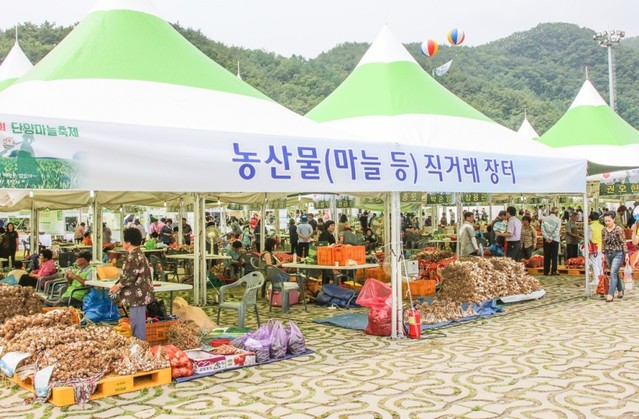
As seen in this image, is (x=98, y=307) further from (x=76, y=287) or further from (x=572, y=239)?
(x=572, y=239)

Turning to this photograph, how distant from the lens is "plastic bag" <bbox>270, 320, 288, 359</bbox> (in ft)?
22.3

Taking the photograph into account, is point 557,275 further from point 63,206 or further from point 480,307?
point 63,206

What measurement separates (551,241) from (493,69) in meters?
65.0

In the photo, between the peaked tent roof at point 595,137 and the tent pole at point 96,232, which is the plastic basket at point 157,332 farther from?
the peaked tent roof at point 595,137

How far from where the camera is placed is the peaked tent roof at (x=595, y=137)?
1373cm

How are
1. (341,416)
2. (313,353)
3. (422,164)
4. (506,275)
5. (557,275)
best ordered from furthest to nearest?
(557,275)
(506,275)
(422,164)
(313,353)
(341,416)

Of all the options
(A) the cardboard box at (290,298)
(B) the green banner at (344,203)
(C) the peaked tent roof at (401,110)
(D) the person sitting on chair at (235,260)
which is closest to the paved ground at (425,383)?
(A) the cardboard box at (290,298)

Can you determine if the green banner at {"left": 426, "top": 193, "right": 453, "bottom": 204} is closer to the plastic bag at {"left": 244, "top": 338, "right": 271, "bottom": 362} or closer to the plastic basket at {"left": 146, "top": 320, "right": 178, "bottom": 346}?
the plastic basket at {"left": 146, "top": 320, "right": 178, "bottom": 346}

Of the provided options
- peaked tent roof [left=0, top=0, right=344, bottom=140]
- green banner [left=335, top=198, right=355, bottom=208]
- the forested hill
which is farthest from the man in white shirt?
the forested hill

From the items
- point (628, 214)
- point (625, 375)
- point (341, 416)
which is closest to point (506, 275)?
point (625, 375)

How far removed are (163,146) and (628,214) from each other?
24122 mm

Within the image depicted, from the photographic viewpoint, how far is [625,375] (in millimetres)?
5910

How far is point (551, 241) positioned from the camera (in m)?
14.7

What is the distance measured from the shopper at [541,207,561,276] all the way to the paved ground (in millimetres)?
6135
